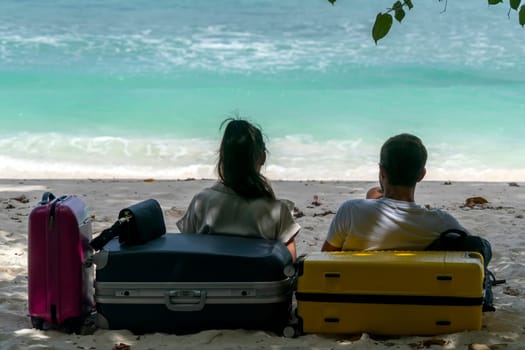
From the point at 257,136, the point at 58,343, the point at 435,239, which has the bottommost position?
the point at 58,343

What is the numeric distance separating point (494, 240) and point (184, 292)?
3788 mm

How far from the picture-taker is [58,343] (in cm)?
385

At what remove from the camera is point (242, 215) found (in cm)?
429

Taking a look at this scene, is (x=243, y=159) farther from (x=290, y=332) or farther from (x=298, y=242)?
(x=298, y=242)

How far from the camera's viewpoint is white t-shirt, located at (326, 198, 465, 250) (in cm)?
412

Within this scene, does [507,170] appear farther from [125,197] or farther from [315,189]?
[125,197]

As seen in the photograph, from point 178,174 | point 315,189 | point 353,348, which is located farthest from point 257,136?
point 178,174

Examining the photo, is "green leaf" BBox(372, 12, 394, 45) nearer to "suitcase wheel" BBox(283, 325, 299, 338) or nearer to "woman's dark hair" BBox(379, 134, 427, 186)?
"woman's dark hair" BBox(379, 134, 427, 186)

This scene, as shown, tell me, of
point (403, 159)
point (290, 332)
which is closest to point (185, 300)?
point (290, 332)

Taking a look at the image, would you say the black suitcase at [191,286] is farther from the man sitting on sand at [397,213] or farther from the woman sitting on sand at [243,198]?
the man sitting on sand at [397,213]

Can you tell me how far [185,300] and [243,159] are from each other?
0.80 metres

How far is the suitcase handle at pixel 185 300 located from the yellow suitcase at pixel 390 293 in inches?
18.4

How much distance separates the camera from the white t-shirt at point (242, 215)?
4281mm

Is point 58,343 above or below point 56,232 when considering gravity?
below
